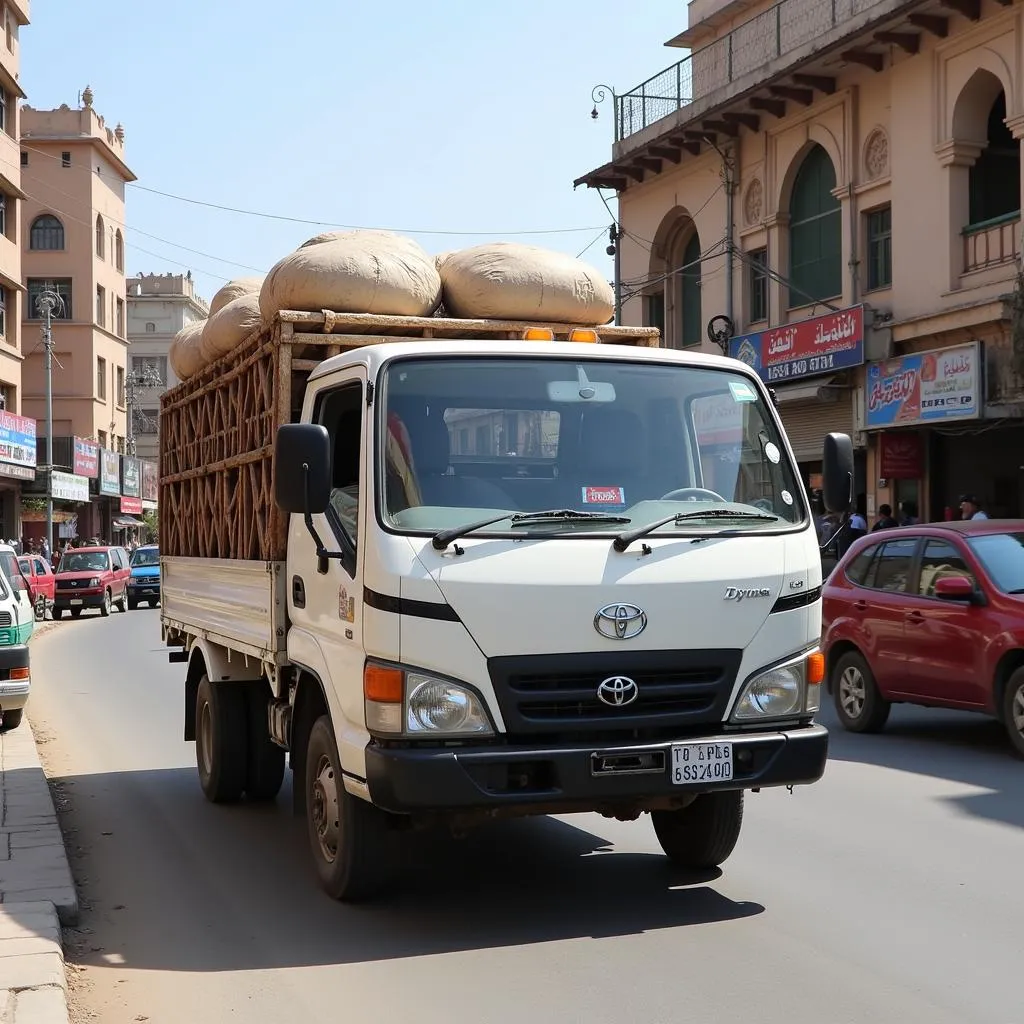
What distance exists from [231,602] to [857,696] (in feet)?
19.3

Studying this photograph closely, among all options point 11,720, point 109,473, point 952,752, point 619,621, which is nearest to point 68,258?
point 109,473

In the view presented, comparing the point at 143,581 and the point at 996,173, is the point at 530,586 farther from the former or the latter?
the point at 143,581

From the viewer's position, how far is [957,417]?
886 inches

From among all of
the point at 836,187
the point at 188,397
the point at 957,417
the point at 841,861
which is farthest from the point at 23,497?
the point at 841,861

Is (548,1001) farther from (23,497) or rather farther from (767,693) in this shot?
(23,497)

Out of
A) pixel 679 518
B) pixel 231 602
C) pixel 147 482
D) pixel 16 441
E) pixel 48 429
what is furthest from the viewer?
pixel 147 482

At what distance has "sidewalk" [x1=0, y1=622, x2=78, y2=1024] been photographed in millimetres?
4918

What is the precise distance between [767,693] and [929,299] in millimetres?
19126

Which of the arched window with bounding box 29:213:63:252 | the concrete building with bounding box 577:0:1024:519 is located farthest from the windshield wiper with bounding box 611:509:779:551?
the arched window with bounding box 29:213:63:252

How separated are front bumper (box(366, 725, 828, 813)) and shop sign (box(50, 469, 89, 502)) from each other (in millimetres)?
48786

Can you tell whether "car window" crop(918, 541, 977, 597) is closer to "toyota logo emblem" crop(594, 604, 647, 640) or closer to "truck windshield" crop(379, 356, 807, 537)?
"truck windshield" crop(379, 356, 807, 537)

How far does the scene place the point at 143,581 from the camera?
4047 centimetres

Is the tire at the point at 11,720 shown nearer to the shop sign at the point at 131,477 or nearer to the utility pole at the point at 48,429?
the utility pole at the point at 48,429

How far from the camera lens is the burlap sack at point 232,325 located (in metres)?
8.39
